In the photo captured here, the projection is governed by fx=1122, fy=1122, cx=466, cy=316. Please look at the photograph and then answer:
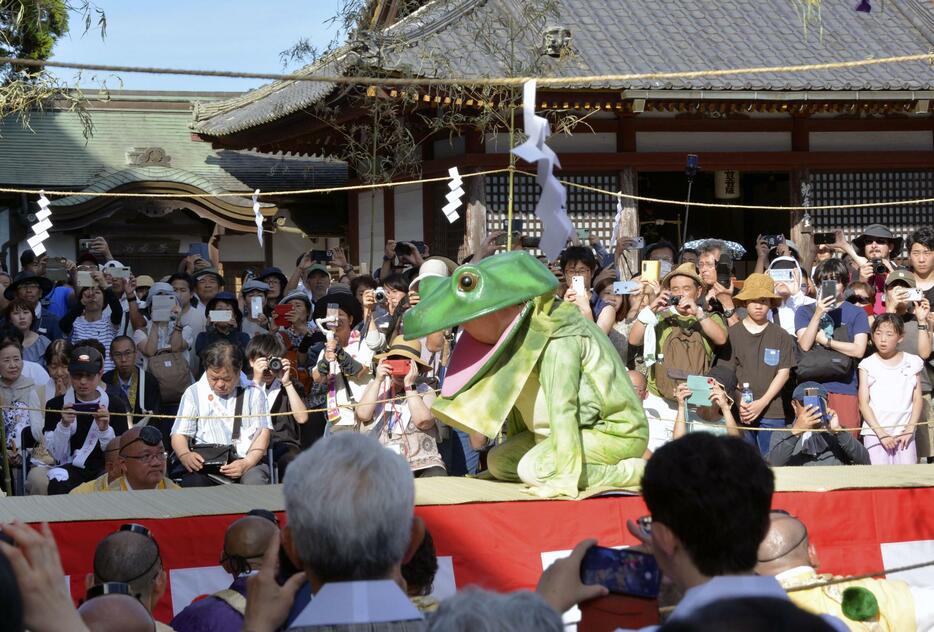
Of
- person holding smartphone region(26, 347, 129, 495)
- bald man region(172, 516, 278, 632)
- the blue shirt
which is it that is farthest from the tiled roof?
bald man region(172, 516, 278, 632)

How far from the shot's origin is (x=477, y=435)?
171 inches

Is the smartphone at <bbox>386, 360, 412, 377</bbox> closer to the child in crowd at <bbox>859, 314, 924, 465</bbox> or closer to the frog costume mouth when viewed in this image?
the frog costume mouth

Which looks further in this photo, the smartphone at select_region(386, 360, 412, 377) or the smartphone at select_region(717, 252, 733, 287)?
the smartphone at select_region(717, 252, 733, 287)

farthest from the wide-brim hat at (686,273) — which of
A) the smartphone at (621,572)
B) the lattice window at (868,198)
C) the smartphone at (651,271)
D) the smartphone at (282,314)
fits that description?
the lattice window at (868,198)

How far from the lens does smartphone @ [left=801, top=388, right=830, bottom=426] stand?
236 inches

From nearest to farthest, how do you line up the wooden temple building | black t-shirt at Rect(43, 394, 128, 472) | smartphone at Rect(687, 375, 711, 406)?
1. smartphone at Rect(687, 375, 711, 406)
2. black t-shirt at Rect(43, 394, 128, 472)
3. the wooden temple building

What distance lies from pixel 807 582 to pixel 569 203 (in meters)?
8.93

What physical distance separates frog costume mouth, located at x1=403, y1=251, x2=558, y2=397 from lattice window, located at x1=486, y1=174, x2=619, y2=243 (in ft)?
22.8

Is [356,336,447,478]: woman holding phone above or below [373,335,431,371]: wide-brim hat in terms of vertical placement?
below

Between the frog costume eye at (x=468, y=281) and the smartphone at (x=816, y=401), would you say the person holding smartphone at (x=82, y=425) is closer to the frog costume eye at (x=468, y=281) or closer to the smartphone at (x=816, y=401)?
the frog costume eye at (x=468, y=281)

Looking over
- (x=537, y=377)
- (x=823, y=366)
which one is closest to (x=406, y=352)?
(x=537, y=377)

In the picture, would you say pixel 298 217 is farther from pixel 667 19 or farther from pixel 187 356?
pixel 187 356

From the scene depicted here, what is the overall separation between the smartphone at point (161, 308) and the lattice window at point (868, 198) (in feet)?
24.9

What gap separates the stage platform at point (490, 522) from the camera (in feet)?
13.8
